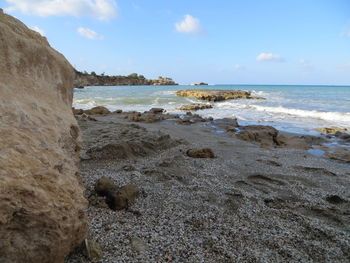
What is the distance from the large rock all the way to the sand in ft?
1.20

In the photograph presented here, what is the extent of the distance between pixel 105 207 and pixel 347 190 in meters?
3.23

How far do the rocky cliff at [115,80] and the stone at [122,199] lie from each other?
225ft

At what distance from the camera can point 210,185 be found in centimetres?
336

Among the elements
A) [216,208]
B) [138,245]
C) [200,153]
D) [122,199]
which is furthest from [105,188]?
[200,153]

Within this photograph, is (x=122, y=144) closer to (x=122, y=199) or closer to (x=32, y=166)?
(x=122, y=199)

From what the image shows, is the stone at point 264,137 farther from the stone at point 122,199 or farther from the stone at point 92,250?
the stone at point 92,250

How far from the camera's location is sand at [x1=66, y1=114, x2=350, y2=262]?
2.03 metres

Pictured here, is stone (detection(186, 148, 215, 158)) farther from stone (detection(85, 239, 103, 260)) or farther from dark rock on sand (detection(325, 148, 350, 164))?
stone (detection(85, 239, 103, 260))

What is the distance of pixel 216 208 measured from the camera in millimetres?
2721

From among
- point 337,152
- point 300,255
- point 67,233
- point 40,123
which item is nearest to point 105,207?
point 67,233

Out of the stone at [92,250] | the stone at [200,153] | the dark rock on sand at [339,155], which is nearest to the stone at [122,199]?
the stone at [92,250]

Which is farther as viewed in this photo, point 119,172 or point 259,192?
point 119,172

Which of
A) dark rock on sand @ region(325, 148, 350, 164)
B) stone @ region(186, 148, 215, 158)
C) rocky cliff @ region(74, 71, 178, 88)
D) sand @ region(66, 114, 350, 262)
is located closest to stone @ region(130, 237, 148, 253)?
sand @ region(66, 114, 350, 262)

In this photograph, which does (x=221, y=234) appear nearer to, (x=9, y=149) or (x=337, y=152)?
(x=9, y=149)
